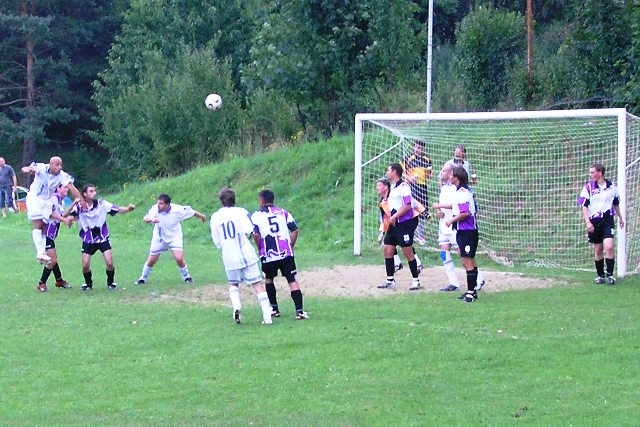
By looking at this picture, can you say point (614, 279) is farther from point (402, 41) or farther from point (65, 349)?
point (402, 41)

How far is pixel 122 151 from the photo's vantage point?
4156cm

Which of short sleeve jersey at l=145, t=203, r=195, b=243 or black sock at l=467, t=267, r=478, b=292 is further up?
short sleeve jersey at l=145, t=203, r=195, b=243

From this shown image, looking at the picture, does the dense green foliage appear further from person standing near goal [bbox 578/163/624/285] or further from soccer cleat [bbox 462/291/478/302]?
soccer cleat [bbox 462/291/478/302]

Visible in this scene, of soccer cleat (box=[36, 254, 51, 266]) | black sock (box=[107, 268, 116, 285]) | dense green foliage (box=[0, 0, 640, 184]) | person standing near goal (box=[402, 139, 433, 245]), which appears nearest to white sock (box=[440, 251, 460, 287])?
person standing near goal (box=[402, 139, 433, 245])

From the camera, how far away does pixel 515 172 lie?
21.1 m

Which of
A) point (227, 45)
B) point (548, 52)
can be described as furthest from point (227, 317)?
point (227, 45)

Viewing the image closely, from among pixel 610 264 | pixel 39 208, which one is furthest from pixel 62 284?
pixel 610 264

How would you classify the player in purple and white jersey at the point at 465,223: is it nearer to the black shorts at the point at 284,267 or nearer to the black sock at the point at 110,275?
the black shorts at the point at 284,267

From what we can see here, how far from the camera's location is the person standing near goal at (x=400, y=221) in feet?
49.6

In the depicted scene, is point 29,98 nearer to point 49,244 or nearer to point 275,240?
point 49,244

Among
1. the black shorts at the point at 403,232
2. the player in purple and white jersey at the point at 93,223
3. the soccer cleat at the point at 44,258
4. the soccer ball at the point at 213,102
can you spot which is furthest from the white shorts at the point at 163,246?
the soccer ball at the point at 213,102

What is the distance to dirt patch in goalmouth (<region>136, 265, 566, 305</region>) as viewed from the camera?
49.8ft

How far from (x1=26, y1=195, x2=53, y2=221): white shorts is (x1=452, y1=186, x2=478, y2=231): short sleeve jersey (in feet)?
21.2

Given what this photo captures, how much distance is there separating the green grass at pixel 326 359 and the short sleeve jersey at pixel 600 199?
1154mm
